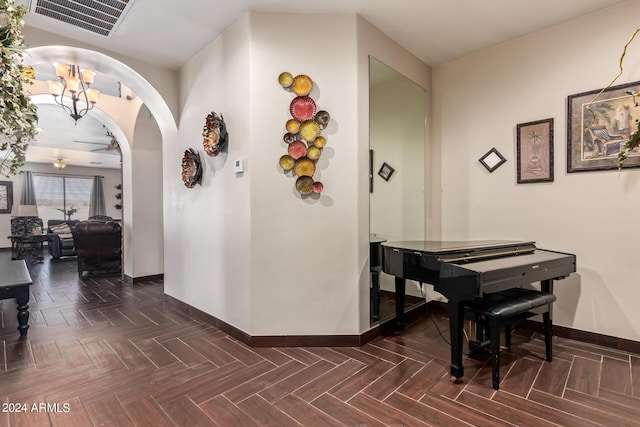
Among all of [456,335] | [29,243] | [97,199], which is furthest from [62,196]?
[456,335]

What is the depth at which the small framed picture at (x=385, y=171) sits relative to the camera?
10.9 feet

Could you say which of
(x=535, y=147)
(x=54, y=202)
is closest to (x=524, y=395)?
(x=535, y=147)

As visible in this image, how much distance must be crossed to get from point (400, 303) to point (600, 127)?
7.30 ft

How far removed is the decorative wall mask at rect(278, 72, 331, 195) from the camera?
2584mm

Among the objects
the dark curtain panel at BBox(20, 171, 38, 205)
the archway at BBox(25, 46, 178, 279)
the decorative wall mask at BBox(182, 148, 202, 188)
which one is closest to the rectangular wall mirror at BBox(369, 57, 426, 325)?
the decorative wall mask at BBox(182, 148, 202, 188)

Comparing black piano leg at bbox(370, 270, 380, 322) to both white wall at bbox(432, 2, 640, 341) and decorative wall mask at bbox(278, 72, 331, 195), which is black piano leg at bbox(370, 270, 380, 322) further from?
white wall at bbox(432, 2, 640, 341)

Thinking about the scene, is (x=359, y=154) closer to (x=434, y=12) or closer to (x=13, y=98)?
(x=434, y=12)

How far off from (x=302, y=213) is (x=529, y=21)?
2578mm

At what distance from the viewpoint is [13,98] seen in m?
1.18

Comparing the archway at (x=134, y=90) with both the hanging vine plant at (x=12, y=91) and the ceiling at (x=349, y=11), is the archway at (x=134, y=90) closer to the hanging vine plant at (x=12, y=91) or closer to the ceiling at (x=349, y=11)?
the ceiling at (x=349, y=11)

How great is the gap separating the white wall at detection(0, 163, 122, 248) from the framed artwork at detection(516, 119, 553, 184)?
1089 cm

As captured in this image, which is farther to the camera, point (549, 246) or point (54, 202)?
point (54, 202)

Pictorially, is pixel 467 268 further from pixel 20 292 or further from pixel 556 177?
pixel 20 292

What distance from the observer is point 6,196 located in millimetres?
8984
